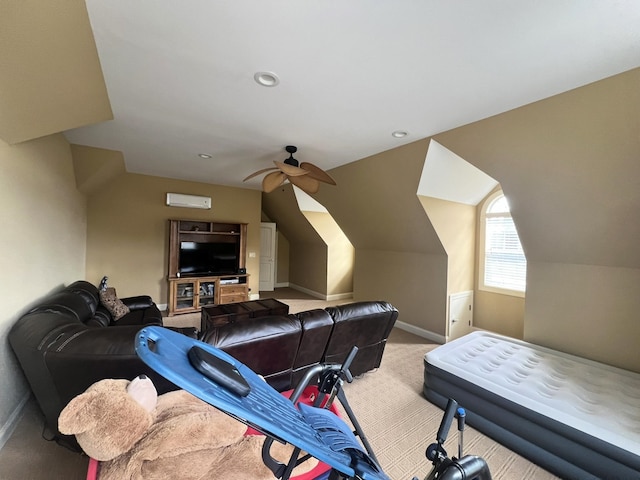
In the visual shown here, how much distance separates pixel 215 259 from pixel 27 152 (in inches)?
141

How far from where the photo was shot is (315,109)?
2363mm

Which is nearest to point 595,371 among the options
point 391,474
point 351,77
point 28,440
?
point 391,474

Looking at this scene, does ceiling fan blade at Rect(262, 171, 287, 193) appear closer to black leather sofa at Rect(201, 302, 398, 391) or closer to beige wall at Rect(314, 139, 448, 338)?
beige wall at Rect(314, 139, 448, 338)

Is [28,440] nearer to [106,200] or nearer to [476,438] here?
[476,438]

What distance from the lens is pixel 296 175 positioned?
304 cm

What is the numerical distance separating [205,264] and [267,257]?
2123 mm

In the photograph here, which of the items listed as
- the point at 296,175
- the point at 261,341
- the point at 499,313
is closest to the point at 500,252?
the point at 499,313

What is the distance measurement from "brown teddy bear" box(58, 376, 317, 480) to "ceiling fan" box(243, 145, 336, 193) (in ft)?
7.44

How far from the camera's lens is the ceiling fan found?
2918mm

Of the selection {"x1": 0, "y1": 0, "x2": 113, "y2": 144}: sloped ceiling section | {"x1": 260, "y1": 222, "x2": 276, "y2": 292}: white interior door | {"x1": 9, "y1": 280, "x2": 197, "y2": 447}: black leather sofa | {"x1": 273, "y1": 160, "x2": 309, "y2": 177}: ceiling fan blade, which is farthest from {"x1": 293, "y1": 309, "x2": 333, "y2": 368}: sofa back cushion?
{"x1": 260, "y1": 222, "x2": 276, "y2": 292}: white interior door

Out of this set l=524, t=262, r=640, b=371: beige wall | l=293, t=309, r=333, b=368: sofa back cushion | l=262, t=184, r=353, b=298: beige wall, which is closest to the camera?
l=293, t=309, r=333, b=368: sofa back cushion

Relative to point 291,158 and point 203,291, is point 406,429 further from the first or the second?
point 203,291

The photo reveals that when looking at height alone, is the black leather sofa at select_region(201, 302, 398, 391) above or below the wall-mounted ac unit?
below

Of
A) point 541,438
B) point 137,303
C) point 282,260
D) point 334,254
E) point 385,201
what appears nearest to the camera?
point 541,438
